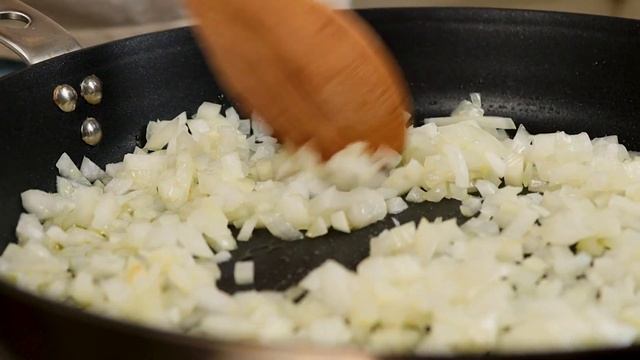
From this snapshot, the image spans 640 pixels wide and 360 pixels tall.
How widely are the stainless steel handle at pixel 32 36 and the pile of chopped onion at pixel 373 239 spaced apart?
0.18m

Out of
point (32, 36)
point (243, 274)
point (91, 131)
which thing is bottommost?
point (243, 274)

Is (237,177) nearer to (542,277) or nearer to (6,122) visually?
(6,122)

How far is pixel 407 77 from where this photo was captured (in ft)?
5.05

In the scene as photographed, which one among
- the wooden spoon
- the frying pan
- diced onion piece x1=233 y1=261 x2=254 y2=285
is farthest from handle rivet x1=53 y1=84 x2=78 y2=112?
diced onion piece x1=233 y1=261 x2=254 y2=285

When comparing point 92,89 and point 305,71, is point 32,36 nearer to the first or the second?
point 92,89

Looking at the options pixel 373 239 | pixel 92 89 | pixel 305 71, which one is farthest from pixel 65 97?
pixel 373 239

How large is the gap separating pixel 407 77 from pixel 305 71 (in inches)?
14.0

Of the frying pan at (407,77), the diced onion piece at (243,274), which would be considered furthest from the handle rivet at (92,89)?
the diced onion piece at (243,274)

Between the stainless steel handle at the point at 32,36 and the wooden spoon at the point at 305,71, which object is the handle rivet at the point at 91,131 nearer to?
the stainless steel handle at the point at 32,36

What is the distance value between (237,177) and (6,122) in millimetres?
343

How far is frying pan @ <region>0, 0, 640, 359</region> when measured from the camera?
1241mm

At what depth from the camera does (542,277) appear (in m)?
1.07

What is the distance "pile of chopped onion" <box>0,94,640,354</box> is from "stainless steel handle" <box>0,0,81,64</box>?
0.18 meters

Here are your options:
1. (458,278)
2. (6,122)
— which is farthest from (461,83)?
(6,122)
